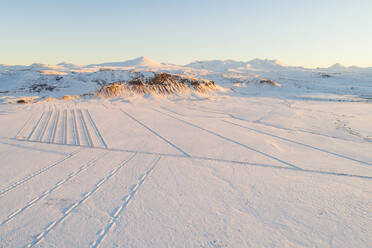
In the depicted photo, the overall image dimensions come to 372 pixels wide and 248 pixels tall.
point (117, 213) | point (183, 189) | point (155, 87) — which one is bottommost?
point (183, 189)

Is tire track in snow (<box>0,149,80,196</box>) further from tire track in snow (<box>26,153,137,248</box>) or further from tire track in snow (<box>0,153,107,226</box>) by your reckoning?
tire track in snow (<box>26,153,137,248</box>)

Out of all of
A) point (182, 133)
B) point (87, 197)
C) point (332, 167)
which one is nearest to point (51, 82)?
point (182, 133)

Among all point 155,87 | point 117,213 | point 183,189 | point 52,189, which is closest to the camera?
point 117,213

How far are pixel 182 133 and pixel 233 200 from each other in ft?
20.1

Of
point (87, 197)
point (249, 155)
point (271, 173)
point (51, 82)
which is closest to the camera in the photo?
point (87, 197)

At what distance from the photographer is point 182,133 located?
1042cm

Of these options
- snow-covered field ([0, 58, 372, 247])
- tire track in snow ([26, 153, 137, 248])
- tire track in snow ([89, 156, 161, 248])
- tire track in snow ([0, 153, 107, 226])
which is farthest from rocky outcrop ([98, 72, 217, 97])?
tire track in snow ([89, 156, 161, 248])

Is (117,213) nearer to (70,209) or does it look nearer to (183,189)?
(70,209)

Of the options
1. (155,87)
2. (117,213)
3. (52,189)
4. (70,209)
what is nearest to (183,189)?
(117,213)

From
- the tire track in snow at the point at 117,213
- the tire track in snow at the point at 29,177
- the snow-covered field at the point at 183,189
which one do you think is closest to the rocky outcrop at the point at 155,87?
the snow-covered field at the point at 183,189

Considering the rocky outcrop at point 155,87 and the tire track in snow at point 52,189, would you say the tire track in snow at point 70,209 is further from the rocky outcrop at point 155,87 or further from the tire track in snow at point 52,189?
the rocky outcrop at point 155,87

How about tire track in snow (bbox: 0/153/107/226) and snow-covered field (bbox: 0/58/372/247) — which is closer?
snow-covered field (bbox: 0/58/372/247)

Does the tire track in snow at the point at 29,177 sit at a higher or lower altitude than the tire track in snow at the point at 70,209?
lower

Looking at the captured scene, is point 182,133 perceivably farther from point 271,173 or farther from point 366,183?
point 366,183
